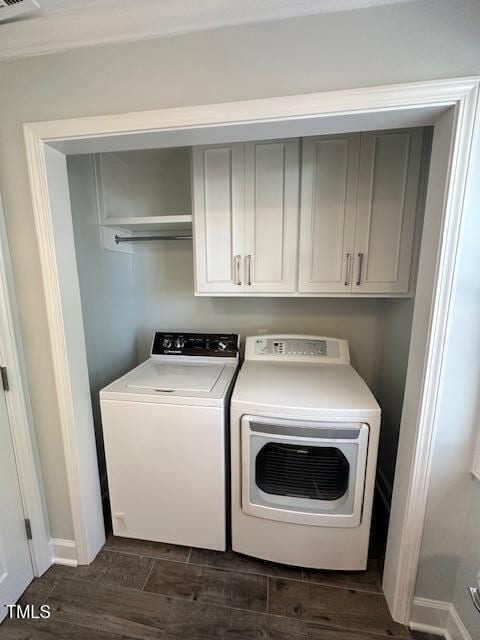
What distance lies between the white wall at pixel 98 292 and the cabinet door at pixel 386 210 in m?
1.61

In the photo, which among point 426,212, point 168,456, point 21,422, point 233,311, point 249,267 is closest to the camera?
point 426,212

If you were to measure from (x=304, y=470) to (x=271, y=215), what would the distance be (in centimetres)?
138

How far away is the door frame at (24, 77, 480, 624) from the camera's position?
0.89 meters

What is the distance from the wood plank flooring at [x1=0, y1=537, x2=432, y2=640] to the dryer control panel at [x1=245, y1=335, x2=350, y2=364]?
3.66 ft

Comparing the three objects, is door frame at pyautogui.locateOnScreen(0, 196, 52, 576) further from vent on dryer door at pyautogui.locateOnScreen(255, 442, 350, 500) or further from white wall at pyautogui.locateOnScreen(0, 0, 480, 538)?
vent on dryer door at pyautogui.locateOnScreen(255, 442, 350, 500)

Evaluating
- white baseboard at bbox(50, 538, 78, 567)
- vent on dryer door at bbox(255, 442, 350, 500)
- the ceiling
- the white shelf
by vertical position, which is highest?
the ceiling

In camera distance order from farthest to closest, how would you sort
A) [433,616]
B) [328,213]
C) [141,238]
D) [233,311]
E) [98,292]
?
[233,311]
[141,238]
[98,292]
[328,213]
[433,616]

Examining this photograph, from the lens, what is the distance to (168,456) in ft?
4.64

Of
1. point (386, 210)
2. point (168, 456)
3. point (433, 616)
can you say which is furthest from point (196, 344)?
point (433, 616)

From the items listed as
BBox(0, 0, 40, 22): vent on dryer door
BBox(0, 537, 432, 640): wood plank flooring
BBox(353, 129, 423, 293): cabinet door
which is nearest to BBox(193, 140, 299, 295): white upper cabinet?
BBox(353, 129, 423, 293): cabinet door

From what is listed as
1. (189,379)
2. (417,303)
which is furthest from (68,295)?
(417,303)

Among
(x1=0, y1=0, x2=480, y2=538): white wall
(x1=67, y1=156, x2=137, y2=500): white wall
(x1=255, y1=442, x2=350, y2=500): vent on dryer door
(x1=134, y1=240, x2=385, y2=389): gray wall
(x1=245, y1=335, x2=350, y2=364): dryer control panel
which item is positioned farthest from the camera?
(x1=134, y1=240, x2=385, y2=389): gray wall

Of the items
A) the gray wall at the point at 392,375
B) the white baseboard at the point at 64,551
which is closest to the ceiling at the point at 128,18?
the gray wall at the point at 392,375

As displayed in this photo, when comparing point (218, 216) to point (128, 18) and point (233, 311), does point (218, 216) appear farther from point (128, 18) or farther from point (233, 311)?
point (128, 18)
